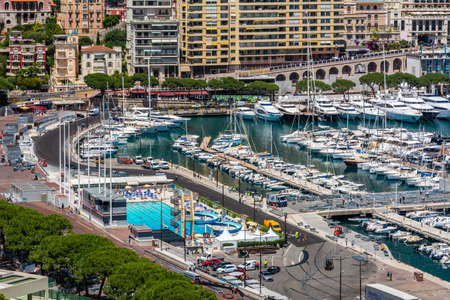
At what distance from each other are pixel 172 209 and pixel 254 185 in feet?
60.1

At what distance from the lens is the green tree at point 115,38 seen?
182 m

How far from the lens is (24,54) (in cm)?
17212

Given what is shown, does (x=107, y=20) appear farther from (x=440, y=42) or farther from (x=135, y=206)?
(x=135, y=206)

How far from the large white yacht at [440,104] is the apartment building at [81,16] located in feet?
194

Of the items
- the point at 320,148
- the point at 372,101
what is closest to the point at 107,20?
the point at 372,101

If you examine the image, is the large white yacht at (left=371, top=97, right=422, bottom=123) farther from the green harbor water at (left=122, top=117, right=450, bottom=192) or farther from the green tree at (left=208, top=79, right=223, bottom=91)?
the green tree at (left=208, top=79, right=223, bottom=91)

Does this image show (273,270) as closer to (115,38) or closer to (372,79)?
(372,79)

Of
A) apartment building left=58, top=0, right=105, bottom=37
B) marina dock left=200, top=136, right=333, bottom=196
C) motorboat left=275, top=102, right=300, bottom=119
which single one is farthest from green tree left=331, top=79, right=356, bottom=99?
marina dock left=200, top=136, right=333, bottom=196

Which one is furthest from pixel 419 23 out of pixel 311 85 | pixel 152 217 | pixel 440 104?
pixel 152 217

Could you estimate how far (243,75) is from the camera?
17738 centimetres

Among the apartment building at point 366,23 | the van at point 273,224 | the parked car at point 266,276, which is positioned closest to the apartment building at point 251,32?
the apartment building at point 366,23

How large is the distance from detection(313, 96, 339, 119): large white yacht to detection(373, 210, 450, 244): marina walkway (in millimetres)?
63811

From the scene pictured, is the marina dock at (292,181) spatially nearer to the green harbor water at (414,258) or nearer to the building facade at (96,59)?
the green harbor water at (414,258)

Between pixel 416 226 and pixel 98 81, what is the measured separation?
85.3 metres
